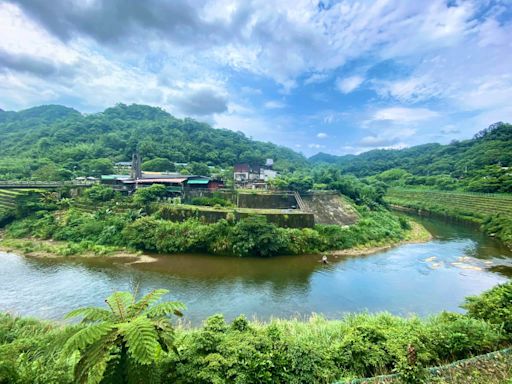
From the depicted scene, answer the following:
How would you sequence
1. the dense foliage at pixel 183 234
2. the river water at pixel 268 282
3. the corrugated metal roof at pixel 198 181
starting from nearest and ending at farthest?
1. the river water at pixel 268 282
2. the dense foliage at pixel 183 234
3. the corrugated metal roof at pixel 198 181

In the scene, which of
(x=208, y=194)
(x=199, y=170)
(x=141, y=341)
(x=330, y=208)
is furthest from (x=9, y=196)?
(x=330, y=208)

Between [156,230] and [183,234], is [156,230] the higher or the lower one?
the higher one

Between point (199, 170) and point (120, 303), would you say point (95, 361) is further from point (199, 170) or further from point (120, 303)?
point (199, 170)

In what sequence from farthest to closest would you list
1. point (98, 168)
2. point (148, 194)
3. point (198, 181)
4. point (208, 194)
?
point (98, 168)
point (198, 181)
point (208, 194)
point (148, 194)

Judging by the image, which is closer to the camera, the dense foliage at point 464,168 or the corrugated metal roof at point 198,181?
the corrugated metal roof at point 198,181

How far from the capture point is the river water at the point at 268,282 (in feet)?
43.3

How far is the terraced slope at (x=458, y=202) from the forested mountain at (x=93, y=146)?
28531mm

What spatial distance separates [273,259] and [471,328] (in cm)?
1490

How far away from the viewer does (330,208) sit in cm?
3108

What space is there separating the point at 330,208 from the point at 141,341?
2933 cm

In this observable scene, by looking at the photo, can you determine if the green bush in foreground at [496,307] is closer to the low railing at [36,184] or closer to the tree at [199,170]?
the low railing at [36,184]

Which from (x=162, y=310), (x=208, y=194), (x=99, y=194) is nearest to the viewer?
(x=162, y=310)

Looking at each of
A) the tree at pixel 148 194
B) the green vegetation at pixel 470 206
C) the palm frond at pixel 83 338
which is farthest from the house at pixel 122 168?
the green vegetation at pixel 470 206

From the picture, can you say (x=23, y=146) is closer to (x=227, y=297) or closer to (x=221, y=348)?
(x=227, y=297)
